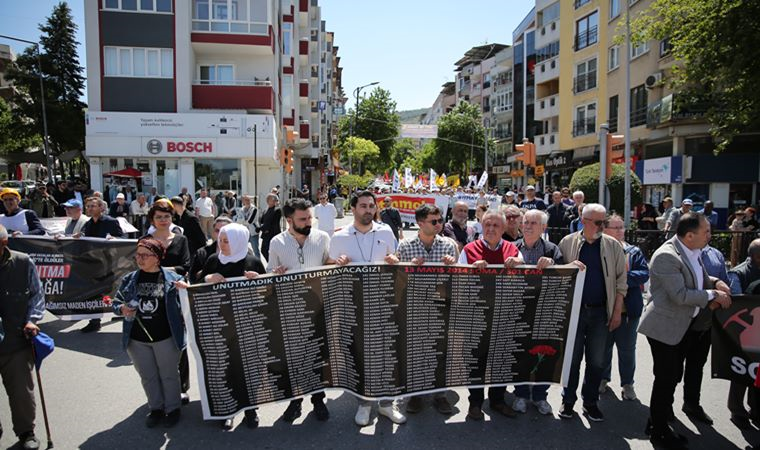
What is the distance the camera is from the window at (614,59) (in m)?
29.6

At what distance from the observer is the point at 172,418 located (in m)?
4.71

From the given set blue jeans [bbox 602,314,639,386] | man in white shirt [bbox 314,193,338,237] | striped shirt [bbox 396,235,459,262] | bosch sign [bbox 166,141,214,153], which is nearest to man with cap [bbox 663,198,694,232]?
man in white shirt [bbox 314,193,338,237]

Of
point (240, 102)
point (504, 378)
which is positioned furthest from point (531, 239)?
point (240, 102)

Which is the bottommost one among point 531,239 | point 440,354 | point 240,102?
point 440,354

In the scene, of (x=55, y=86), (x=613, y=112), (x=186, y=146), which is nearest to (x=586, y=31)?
(x=613, y=112)

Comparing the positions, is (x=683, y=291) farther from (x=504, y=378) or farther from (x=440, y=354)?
(x=440, y=354)

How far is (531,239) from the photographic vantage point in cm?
511

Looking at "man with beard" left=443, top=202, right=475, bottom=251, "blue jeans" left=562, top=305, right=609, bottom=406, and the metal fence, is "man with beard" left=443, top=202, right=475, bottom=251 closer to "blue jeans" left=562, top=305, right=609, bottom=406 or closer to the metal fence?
"blue jeans" left=562, top=305, right=609, bottom=406

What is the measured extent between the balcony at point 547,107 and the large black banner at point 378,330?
3860 cm

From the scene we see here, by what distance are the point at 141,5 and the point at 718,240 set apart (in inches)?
1080

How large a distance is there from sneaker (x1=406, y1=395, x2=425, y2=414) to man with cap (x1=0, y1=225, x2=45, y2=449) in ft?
10.4

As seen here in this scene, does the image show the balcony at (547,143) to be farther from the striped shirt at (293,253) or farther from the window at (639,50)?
the striped shirt at (293,253)

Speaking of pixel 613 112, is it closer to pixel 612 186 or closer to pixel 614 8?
pixel 614 8

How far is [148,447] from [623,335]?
4604 mm
